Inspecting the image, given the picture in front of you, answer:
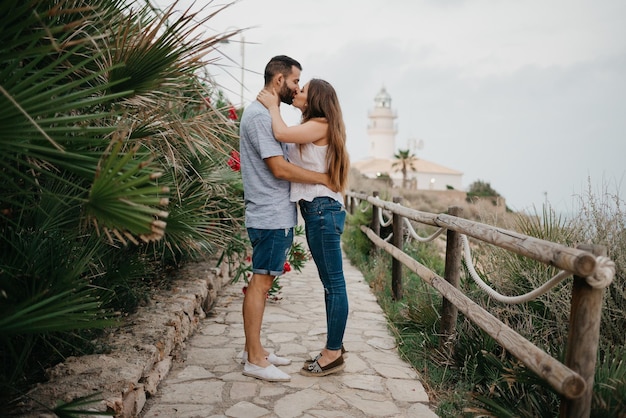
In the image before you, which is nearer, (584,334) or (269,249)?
(584,334)

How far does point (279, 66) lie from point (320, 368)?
2.10 metres

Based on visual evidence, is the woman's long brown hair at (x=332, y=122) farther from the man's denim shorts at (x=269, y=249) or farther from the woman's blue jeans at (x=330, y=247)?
the man's denim shorts at (x=269, y=249)

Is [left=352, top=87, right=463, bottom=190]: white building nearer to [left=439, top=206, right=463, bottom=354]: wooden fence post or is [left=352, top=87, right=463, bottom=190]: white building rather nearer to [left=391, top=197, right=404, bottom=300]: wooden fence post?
[left=391, top=197, right=404, bottom=300]: wooden fence post

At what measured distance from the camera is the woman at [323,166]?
3.36m

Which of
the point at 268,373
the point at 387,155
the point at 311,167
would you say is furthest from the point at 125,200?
the point at 387,155

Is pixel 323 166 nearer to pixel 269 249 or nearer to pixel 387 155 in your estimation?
pixel 269 249

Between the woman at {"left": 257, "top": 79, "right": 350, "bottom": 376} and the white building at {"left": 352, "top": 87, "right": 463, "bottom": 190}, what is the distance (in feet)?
195

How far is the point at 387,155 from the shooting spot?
77.3 meters

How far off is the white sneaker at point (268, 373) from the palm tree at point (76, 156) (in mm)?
1009

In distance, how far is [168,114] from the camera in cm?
325

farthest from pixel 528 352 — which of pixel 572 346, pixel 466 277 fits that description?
pixel 466 277

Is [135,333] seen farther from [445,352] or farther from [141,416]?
[445,352]

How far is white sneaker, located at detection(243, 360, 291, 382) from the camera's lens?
3490 millimetres

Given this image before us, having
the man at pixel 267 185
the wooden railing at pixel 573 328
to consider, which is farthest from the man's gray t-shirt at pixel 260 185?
the wooden railing at pixel 573 328
